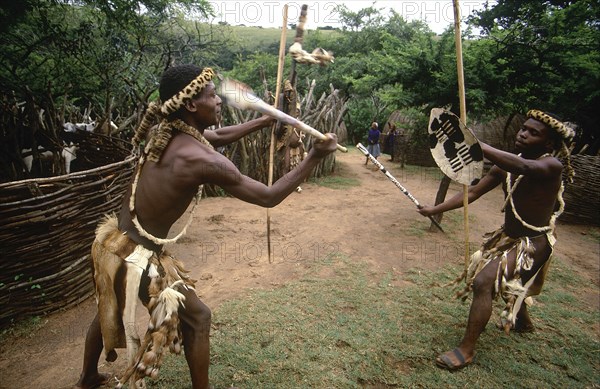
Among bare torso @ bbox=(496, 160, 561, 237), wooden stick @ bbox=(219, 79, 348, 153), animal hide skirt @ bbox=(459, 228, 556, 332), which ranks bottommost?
animal hide skirt @ bbox=(459, 228, 556, 332)

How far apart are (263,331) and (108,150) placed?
364cm

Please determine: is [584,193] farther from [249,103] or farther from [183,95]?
[183,95]

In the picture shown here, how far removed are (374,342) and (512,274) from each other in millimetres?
1260

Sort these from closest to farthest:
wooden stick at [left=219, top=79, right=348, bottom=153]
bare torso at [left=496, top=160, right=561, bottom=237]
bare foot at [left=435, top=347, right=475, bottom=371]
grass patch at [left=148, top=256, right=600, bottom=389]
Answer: wooden stick at [left=219, top=79, right=348, bottom=153] < grass patch at [left=148, top=256, right=600, bottom=389] < bare foot at [left=435, top=347, right=475, bottom=371] < bare torso at [left=496, top=160, right=561, bottom=237]

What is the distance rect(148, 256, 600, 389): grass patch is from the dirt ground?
18.1 inches

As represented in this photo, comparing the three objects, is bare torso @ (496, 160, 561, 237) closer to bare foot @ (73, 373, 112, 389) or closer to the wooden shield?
the wooden shield

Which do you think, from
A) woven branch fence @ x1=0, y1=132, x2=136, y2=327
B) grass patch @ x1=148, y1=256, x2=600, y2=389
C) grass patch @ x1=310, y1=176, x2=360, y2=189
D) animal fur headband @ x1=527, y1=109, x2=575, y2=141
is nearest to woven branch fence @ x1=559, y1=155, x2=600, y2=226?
grass patch @ x1=148, y1=256, x2=600, y2=389

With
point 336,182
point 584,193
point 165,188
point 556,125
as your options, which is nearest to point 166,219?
point 165,188

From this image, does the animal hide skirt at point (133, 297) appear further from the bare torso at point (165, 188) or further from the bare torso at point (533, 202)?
the bare torso at point (533, 202)

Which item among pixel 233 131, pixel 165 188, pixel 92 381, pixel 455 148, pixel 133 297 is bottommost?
pixel 92 381

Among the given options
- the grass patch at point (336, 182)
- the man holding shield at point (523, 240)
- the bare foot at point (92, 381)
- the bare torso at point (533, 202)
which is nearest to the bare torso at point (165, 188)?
the bare foot at point (92, 381)

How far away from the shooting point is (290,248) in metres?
5.02

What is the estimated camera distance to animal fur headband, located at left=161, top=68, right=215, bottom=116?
6.35 ft

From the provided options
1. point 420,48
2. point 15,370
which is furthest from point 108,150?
point 420,48
